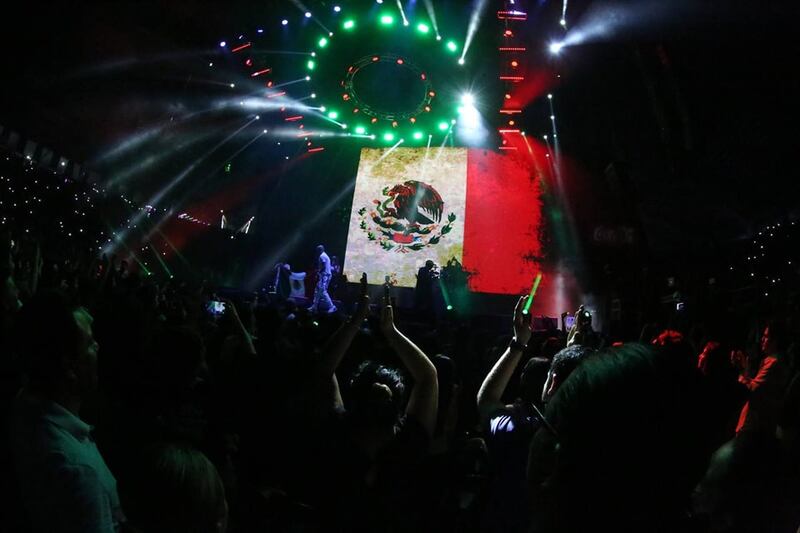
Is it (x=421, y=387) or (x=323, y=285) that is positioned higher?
(x=323, y=285)

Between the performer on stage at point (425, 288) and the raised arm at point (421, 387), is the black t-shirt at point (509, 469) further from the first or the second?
the performer on stage at point (425, 288)

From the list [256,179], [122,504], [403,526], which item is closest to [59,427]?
[122,504]

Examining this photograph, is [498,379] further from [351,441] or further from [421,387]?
[351,441]

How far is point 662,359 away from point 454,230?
14.6 m

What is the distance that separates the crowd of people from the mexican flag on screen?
12.1 metres

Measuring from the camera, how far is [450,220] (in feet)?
50.7

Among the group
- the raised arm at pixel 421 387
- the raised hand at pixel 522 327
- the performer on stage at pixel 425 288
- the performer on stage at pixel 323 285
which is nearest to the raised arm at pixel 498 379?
the raised hand at pixel 522 327

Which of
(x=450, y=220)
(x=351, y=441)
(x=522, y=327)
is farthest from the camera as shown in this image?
(x=450, y=220)

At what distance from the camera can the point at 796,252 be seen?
10.1 m

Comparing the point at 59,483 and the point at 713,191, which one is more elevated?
the point at 713,191

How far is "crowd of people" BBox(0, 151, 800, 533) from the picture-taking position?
781 millimetres

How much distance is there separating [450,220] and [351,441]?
13901 millimetres

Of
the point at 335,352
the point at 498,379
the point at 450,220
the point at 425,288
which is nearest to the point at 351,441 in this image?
the point at 335,352

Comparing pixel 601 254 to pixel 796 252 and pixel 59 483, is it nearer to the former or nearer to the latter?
pixel 796 252
